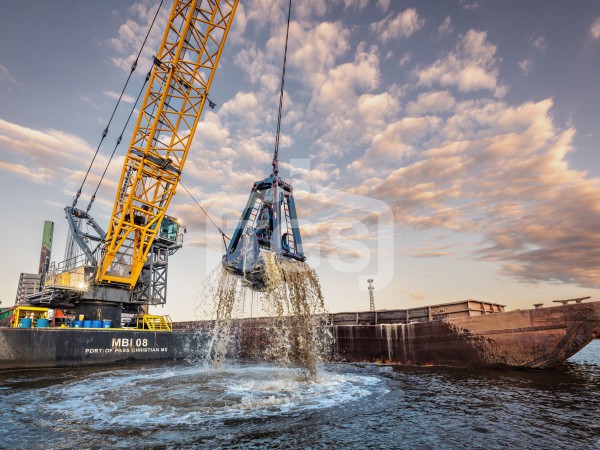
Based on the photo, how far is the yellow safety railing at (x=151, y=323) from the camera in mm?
26172

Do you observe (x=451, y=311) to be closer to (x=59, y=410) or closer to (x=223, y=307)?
(x=223, y=307)

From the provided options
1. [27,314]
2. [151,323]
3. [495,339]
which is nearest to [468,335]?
[495,339]

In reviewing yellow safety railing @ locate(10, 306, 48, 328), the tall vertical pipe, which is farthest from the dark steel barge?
the tall vertical pipe

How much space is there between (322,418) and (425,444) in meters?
2.48

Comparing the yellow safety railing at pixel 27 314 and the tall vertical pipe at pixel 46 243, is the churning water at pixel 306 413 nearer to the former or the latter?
the yellow safety railing at pixel 27 314

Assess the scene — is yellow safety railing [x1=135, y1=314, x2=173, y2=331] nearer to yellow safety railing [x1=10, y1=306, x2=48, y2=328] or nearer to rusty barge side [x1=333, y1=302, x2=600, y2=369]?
yellow safety railing [x1=10, y1=306, x2=48, y2=328]

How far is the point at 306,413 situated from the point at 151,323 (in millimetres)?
22412

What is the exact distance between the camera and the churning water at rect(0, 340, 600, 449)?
6.24 metres

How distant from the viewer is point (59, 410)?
342 inches

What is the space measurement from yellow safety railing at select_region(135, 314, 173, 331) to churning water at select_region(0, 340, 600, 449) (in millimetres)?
13285

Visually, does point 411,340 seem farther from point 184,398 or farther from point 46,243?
point 46,243

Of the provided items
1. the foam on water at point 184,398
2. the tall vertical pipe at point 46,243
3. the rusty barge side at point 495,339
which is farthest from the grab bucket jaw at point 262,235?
the tall vertical pipe at point 46,243

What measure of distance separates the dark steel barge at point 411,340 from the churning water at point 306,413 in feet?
8.61

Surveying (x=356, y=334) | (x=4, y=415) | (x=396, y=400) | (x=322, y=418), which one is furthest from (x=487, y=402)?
(x=356, y=334)
